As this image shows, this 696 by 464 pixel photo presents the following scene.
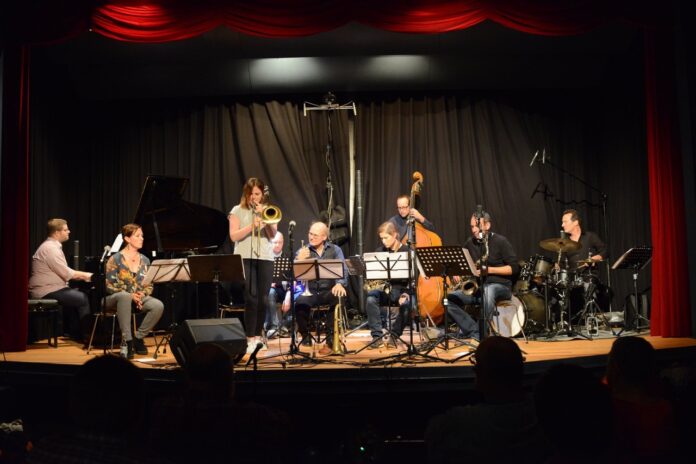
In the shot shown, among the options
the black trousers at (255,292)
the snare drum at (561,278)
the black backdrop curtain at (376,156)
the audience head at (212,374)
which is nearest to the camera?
the audience head at (212,374)

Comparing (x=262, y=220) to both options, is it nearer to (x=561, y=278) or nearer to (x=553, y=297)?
(x=561, y=278)

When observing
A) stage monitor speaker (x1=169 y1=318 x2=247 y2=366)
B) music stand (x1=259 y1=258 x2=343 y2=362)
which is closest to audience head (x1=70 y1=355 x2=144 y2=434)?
stage monitor speaker (x1=169 y1=318 x2=247 y2=366)

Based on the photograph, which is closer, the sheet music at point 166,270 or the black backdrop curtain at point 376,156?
the sheet music at point 166,270

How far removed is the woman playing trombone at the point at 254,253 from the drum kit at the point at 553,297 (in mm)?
2791

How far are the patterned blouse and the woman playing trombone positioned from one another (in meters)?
1.16

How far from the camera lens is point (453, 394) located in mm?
5867

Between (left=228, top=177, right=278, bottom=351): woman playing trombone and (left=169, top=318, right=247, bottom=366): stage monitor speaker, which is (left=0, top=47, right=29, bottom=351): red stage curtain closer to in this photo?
(left=228, top=177, right=278, bottom=351): woman playing trombone

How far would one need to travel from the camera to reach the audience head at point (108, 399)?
7.49ft

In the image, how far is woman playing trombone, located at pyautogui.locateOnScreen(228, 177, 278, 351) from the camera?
283 inches

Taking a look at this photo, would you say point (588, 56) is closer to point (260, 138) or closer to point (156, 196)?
point (260, 138)

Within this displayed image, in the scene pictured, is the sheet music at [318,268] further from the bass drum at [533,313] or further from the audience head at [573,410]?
the audience head at [573,410]

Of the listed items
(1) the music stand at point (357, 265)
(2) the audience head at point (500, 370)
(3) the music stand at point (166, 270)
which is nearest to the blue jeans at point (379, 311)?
(1) the music stand at point (357, 265)

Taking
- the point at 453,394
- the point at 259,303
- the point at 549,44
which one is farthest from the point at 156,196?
the point at 549,44

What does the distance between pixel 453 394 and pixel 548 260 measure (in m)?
3.64
